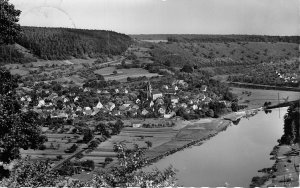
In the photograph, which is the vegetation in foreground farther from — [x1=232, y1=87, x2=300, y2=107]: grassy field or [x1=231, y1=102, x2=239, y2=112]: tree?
[x1=232, y1=87, x2=300, y2=107]: grassy field

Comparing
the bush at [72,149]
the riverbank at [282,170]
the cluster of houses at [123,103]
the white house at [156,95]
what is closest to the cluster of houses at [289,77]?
the cluster of houses at [123,103]

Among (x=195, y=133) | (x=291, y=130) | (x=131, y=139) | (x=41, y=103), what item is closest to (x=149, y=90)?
(x=41, y=103)

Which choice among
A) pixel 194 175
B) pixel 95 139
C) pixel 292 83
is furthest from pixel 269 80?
pixel 194 175

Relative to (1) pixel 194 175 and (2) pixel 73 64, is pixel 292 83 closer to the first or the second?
(2) pixel 73 64

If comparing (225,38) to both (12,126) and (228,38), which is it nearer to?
(228,38)

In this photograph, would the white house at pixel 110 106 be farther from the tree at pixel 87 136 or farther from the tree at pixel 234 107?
the tree at pixel 234 107

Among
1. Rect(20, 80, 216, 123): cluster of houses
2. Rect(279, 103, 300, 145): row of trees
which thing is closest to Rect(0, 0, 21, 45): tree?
Rect(279, 103, 300, 145): row of trees
